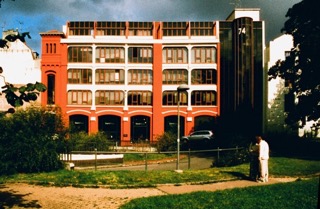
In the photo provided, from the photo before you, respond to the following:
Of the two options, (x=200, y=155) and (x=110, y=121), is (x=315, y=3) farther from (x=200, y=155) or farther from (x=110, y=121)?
(x=110, y=121)

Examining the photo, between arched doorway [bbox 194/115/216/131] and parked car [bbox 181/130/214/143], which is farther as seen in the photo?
arched doorway [bbox 194/115/216/131]

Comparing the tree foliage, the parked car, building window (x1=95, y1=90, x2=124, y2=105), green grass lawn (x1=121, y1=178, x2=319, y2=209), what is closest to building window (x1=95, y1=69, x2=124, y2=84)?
building window (x1=95, y1=90, x2=124, y2=105)

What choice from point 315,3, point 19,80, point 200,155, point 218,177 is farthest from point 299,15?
point 19,80

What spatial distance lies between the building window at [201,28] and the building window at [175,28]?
110 centimetres

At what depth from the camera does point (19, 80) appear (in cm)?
4603

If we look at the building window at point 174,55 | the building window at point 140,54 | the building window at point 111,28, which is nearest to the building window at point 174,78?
the building window at point 174,55

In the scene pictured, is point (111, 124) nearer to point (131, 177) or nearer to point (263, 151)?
point (131, 177)

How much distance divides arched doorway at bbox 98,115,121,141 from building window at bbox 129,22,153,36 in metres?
11.9

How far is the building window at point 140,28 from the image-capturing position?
44.7 meters

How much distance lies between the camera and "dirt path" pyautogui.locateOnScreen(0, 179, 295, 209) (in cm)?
953

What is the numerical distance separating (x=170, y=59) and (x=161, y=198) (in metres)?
35.9

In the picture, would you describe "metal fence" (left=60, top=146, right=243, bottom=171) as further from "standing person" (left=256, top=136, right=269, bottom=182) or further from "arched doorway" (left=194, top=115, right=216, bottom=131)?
"arched doorway" (left=194, top=115, right=216, bottom=131)

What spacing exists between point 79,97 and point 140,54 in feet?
33.5

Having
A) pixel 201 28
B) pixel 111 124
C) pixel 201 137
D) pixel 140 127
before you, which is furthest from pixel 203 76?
pixel 111 124
